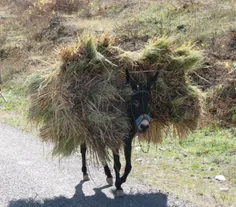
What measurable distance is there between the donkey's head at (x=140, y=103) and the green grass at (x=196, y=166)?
1.16 m

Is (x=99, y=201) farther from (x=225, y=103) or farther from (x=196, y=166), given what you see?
(x=225, y=103)

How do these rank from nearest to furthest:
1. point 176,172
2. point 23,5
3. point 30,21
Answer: point 176,172
point 30,21
point 23,5

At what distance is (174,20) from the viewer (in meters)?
14.4

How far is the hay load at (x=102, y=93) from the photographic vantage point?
203 inches

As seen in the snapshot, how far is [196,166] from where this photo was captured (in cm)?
665

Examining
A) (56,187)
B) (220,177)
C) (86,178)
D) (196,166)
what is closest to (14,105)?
(86,178)

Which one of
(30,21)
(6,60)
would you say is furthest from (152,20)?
(30,21)

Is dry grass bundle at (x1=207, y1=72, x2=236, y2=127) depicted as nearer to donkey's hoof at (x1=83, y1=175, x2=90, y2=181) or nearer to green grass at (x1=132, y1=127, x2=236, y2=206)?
green grass at (x1=132, y1=127, x2=236, y2=206)

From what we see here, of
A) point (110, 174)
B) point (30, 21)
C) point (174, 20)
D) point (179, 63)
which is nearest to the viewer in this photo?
point (179, 63)

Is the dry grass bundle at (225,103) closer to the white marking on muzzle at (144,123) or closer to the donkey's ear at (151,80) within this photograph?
the donkey's ear at (151,80)

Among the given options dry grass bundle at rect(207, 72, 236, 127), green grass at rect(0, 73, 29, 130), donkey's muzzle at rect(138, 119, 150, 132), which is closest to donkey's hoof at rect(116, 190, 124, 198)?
donkey's muzzle at rect(138, 119, 150, 132)

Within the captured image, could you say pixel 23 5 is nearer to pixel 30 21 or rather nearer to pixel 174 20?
pixel 30 21

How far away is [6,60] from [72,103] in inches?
481

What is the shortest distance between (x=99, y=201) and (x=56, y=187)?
2.69 feet
